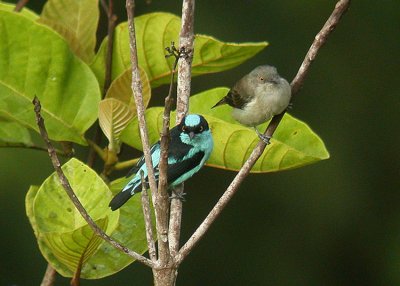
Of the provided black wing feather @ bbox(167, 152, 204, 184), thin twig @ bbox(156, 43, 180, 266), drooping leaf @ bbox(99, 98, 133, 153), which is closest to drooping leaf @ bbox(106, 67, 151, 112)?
drooping leaf @ bbox(99, 98, 133, 153)

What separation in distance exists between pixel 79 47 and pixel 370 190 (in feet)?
13.1

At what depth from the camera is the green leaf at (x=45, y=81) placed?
275 centimetres

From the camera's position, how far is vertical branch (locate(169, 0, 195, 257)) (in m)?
2.41

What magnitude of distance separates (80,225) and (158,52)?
60cm

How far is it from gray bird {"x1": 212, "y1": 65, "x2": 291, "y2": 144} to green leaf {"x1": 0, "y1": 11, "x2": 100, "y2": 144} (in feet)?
1.19

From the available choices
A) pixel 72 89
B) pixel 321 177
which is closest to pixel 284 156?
→ pixel 72 89

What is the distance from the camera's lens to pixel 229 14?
6.72 metres

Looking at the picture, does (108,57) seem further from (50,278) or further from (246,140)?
(50,278)

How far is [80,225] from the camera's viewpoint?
257cm

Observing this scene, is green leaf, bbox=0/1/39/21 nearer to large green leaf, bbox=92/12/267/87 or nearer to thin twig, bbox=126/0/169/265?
large green leaf, bbox=92/12/267/87

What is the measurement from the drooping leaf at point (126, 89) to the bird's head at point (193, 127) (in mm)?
118

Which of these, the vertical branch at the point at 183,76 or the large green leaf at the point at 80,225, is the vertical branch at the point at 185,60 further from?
the large green leaf at the point at 80,225

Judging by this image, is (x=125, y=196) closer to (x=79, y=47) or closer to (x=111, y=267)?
(x=111, y=267)

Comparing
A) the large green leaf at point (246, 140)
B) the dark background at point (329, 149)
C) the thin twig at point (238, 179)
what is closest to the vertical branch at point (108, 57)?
the large green leaf at point (246, 140)
